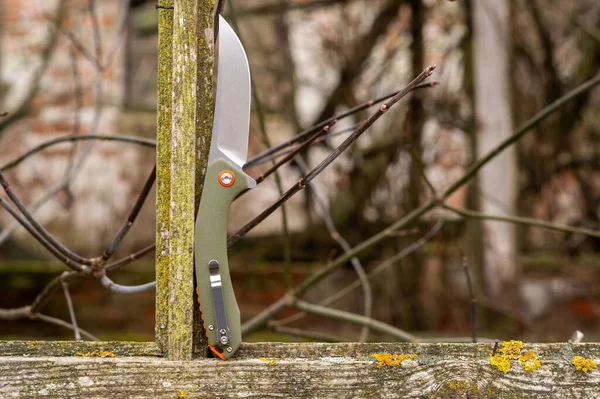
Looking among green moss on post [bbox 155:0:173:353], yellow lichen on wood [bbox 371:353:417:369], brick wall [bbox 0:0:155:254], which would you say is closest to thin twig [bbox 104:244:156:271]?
green moss on post [bbox 155:0:173:353]

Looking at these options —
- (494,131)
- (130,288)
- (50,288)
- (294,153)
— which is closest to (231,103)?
(294,153)

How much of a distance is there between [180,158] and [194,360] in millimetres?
240

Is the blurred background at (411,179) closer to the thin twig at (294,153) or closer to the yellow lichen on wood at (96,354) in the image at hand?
the thin twig at (294,153)

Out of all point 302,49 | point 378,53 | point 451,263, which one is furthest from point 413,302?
point 302,49

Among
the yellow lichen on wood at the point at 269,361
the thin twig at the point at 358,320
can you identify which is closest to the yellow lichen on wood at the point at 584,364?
the yellow lichen on wood at the point at 269,361

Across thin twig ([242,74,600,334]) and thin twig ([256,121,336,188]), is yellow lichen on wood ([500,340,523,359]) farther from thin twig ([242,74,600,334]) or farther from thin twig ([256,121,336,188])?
thin twig ([242,74,600,334])

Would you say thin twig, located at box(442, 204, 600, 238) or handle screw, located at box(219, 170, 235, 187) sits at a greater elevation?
thin twig, located at box(442, 204, 600, 238)

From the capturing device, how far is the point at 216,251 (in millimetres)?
810

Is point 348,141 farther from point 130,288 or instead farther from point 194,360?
point 130,288

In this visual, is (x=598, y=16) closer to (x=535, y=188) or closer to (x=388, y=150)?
(x=535, y=188)

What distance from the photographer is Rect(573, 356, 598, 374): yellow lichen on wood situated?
31.0 inches

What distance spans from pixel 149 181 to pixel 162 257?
0.33 m

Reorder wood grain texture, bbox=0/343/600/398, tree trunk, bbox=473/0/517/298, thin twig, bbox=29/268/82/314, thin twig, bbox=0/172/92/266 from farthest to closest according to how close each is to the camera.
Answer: tree trunk, bbox=473/0/517/298 → thin twig, bbox=29/268/82/314 → thin twig, bbox=0/172/92/266 → wood grain texture, bbox=0/343/600/398

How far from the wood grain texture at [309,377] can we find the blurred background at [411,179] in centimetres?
266
